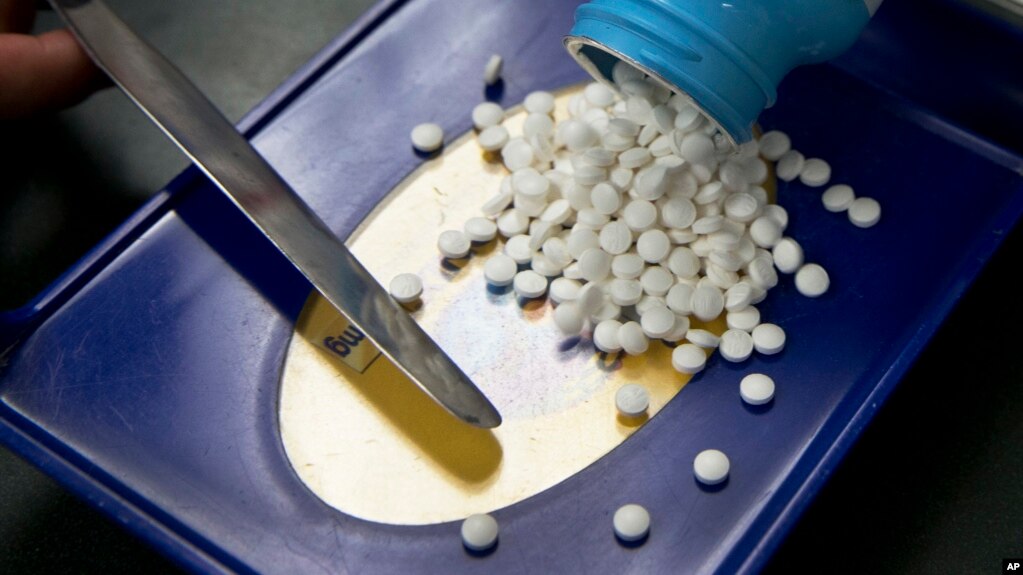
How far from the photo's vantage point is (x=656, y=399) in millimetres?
614

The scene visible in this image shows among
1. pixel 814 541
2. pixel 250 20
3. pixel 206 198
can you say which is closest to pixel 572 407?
pixel 814 541

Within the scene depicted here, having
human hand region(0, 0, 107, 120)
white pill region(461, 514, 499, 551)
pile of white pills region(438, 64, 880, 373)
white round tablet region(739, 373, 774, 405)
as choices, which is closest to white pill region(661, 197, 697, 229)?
pile of white pills region(438, 64, 880, 373)

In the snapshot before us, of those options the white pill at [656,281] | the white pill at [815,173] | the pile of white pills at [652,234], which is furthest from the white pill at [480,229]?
the white pill at [815,173]

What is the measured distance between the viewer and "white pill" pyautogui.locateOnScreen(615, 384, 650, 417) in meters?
0.60

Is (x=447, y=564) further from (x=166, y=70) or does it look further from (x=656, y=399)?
(x=166, y=70)

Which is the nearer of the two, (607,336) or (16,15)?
(607,336)

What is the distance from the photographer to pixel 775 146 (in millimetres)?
692

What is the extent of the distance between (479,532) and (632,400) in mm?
114

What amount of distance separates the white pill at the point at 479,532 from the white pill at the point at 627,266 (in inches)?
6.6

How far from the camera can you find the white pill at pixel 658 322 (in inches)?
24.2

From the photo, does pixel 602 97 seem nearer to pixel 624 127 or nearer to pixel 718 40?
pixel 624 127

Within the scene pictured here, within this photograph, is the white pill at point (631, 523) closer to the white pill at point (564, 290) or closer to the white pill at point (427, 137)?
the white pill at point (564, 290)

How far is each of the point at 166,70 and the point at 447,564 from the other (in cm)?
36

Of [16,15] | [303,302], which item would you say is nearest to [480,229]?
[303,302]
